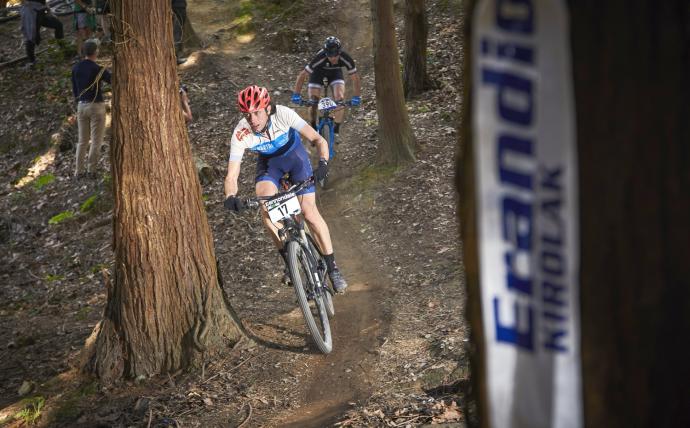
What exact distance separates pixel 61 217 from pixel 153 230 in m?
6.66

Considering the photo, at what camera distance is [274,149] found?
6.84 meters

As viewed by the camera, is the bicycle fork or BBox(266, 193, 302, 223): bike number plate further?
the bicycle fork

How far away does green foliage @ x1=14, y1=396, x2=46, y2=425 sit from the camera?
650cm

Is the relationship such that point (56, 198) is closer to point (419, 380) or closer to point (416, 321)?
point (416, 321)

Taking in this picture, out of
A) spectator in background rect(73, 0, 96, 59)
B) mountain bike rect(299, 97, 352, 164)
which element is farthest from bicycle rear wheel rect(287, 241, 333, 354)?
spectator in background rect(73, 0, 96, 59)

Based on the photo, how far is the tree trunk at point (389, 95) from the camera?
11336 mm

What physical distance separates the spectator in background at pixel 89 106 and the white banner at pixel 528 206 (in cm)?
1087

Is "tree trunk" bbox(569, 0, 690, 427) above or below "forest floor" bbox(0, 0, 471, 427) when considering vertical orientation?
above

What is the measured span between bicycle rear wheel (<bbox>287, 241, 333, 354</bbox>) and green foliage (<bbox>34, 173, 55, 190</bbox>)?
874cm

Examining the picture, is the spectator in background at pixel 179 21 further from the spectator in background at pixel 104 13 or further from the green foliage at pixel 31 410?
the green foliage at pixel 31 410

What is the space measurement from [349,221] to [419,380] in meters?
4.78

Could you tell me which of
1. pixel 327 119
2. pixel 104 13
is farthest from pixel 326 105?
pixel 104 13

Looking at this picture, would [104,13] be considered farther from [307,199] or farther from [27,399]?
[27,399]

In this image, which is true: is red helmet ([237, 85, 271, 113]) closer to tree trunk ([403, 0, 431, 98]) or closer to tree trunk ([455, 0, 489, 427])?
tree trunk ([455, 0, 489, 427])
